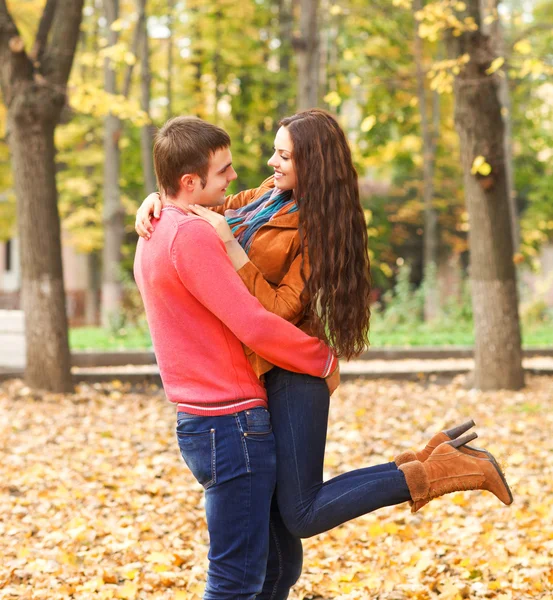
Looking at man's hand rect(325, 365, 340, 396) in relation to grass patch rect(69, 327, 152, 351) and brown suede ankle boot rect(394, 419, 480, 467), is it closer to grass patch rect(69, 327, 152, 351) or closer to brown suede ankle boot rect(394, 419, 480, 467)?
brown suede ankle boot rect(394, 419, 480, 467)

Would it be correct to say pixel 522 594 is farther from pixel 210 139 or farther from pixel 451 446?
pixel 210 139

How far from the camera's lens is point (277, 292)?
2.94 m

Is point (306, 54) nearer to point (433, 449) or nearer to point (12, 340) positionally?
point (12, 340)

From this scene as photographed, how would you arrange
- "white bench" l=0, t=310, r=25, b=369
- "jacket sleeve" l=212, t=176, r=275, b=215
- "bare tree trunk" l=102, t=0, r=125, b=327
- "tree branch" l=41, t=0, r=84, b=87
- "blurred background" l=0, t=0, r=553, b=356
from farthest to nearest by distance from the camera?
1. "bare tree trunk" l=102, t=0, r=125, b=327
2. "blurred background" l=0, t=0, r=553, b=356
3. "white bench" l=0, t=310, r=25, b=369
4. "tree branch" l=41, t=0, r=84, b=87
5. "jacket sleeve" l=212, t=176, r=275, b=215

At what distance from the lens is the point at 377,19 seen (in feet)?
70.1

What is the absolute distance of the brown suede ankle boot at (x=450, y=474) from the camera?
121 inches

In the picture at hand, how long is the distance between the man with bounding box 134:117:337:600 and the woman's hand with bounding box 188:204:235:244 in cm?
4

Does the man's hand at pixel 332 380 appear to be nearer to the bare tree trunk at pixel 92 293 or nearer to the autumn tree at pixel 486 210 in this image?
the autumn tree at pixel 486 210

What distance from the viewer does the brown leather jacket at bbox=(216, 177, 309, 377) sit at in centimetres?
290

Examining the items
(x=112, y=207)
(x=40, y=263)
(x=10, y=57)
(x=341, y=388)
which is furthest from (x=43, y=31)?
(x=112, y=207)

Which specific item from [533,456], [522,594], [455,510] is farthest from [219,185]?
[533,456]

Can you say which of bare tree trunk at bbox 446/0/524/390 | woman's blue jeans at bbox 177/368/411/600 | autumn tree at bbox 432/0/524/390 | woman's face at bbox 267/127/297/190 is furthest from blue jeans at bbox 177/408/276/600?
bare tree trunk at bbox 446/0/524/390

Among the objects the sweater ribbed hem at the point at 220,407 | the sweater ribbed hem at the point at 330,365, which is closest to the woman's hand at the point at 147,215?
the sweater ribbed hem at the point at 220,407

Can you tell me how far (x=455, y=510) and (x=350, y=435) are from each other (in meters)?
2.32
